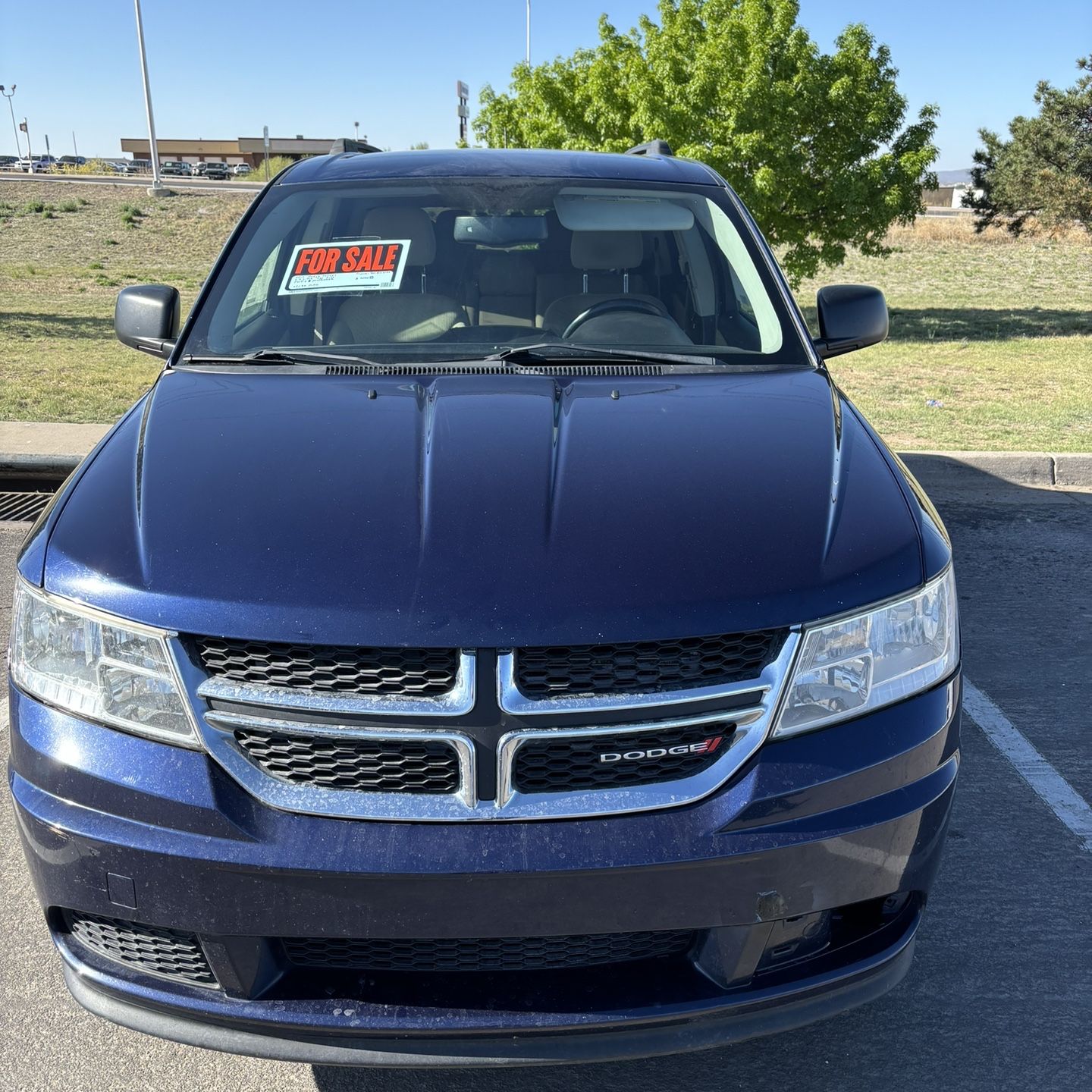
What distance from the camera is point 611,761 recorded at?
1.90 m

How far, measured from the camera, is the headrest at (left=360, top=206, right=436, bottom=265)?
350 cm

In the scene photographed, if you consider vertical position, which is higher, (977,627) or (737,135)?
(737,135)

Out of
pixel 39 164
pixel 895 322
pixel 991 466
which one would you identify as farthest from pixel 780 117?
pixel 39 164

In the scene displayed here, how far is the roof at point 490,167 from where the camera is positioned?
3688 millimetres

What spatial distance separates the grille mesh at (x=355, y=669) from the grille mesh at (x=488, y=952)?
0.42m

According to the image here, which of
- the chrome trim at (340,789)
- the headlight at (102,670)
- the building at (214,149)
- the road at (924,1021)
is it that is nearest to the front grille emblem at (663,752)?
the chrome trim at (340,789)

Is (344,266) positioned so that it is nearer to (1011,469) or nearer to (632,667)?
(632,667)

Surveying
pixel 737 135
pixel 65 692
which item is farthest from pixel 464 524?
pixel 737 135

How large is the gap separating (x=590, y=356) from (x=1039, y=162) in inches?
1292

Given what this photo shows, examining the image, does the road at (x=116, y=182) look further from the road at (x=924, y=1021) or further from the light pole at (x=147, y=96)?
the road at (x=924, y=1021)

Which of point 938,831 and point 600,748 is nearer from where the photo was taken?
point 600,748

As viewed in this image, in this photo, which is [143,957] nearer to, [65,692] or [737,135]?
[65,692]

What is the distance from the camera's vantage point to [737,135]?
1614 cm

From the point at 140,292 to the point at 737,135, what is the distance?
1411 cm
